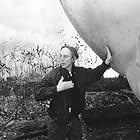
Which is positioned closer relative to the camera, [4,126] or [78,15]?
[78,15]

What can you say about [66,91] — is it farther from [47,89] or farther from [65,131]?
[65,131]

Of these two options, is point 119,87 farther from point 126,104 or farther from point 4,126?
point 4,126

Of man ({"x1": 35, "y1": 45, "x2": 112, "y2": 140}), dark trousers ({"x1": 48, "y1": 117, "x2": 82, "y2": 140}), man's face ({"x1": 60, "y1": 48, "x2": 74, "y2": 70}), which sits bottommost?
dark trousers ({"x1": 48, "y1": 117, "x2": 82, "y2": 140})

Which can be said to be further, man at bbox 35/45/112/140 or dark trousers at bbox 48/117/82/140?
dark trousers at bbox 48/117/82/140

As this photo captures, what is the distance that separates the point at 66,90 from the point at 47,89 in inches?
8.6

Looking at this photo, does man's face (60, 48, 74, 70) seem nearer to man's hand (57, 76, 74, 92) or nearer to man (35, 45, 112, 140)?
man (35, 45, 112, 140)

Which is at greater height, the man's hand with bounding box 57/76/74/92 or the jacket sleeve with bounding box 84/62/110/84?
the jacket sleeve with bounding box 84/62/110/84

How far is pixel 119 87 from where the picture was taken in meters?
5.01

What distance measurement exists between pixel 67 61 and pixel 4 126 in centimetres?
238

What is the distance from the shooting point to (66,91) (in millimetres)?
3055

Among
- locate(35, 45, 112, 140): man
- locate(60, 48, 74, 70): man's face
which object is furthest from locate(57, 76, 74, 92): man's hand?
locate(60, 48, 74, 70): man's face

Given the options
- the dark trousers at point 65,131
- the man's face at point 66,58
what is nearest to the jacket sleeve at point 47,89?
the man's face at point 66,58

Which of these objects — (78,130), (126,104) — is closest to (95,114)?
(126,104)

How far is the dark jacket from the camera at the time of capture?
2.98 meters
